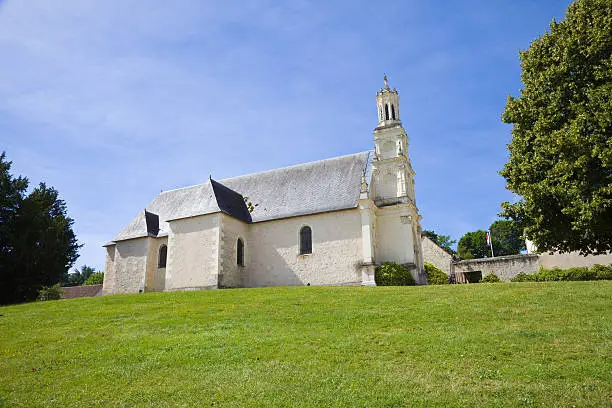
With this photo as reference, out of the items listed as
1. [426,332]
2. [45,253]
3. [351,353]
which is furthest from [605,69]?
[45,253]

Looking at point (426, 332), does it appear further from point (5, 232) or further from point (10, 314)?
point (5, 232)

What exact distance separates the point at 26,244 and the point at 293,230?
57.7ft

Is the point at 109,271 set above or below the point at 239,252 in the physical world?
below

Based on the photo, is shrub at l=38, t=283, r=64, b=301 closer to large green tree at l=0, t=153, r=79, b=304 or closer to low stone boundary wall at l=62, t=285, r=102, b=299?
large green tree at l=0, t=153, r=79, b=304

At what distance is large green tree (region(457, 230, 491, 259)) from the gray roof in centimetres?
4199

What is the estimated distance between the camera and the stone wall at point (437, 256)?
3772cm

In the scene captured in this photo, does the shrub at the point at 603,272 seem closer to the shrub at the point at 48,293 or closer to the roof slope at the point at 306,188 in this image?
the roof slope at the point at 306,188

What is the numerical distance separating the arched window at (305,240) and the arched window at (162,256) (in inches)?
376

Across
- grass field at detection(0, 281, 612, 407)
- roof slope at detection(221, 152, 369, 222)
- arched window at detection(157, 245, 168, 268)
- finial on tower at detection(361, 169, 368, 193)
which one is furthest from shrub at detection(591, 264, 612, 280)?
arched window at detection(157, 245, 168, 268)

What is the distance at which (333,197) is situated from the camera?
93.1 ft

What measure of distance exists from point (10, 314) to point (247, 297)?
1016 cm

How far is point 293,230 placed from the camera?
93.2ft

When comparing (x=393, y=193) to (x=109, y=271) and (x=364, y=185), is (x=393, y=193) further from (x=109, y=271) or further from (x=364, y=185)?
(x=109, y=271)

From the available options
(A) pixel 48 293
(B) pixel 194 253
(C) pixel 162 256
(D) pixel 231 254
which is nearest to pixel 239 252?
(D) pixel 231 254
